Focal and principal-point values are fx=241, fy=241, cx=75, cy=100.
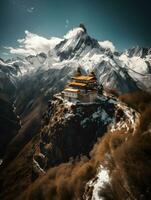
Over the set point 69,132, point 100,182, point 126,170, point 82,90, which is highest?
point 82,90

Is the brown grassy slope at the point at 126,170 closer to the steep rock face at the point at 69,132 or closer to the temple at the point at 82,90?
the steep rock face at the point at 69,132

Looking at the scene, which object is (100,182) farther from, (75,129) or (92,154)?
(75,129)

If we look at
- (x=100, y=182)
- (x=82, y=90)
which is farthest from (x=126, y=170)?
(x=82, y=90)

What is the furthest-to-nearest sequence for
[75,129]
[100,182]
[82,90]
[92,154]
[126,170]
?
[82,90] < [75,129] < [92,154] < [100,182] < [126,170]

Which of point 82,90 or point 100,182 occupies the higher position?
point 82,90

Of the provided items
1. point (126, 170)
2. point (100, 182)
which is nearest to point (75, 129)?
point (100, 182)

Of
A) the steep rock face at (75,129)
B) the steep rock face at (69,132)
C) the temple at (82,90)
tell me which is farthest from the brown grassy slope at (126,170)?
the temple at (82,90)

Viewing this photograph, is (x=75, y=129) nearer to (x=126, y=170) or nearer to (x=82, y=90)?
(x=82, y=90)

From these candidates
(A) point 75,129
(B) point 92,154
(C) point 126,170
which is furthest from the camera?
(A) point 75,129

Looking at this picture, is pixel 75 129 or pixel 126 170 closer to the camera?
pixel 126 170
